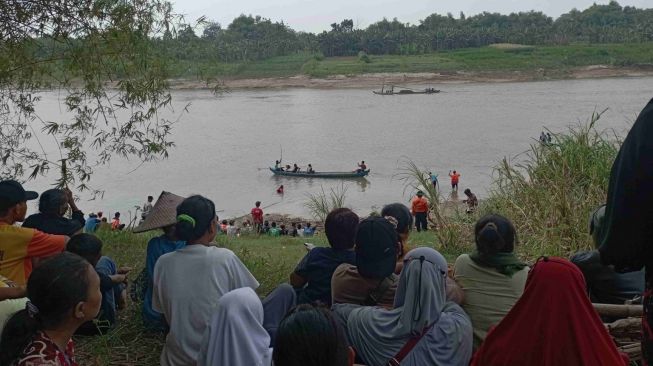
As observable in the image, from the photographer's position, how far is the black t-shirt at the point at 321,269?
137 inches

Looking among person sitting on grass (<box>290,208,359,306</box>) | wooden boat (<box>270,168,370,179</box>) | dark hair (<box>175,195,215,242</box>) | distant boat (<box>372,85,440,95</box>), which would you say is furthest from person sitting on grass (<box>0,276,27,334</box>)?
distant boat (<box>372,85,440,95</box>)

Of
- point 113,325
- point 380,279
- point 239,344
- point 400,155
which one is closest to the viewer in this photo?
point 239,344

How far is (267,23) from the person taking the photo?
59.0 m

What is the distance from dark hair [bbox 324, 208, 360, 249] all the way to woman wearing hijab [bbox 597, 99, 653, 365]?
1697mm

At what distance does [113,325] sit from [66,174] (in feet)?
8.51

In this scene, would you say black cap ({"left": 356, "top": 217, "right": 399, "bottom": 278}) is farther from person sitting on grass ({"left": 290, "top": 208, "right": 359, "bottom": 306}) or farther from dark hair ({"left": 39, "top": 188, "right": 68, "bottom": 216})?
dark hair ({"left": 39, "top": 188, "right": 68, "bottom": 216})

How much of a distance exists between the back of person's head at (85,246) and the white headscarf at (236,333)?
3.99 feet

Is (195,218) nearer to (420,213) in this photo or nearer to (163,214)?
(163,214)

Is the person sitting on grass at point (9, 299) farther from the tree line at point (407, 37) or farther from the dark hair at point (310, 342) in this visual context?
the tree line at point (407, 37)

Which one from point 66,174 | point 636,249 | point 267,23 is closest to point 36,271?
point 636,249

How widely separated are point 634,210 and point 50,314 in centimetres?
172

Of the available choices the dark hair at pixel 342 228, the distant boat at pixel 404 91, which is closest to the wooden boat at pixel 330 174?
the dark hair at pixel 342 228

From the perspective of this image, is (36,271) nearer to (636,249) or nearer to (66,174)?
(636,249)

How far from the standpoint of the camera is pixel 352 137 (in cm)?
3097
